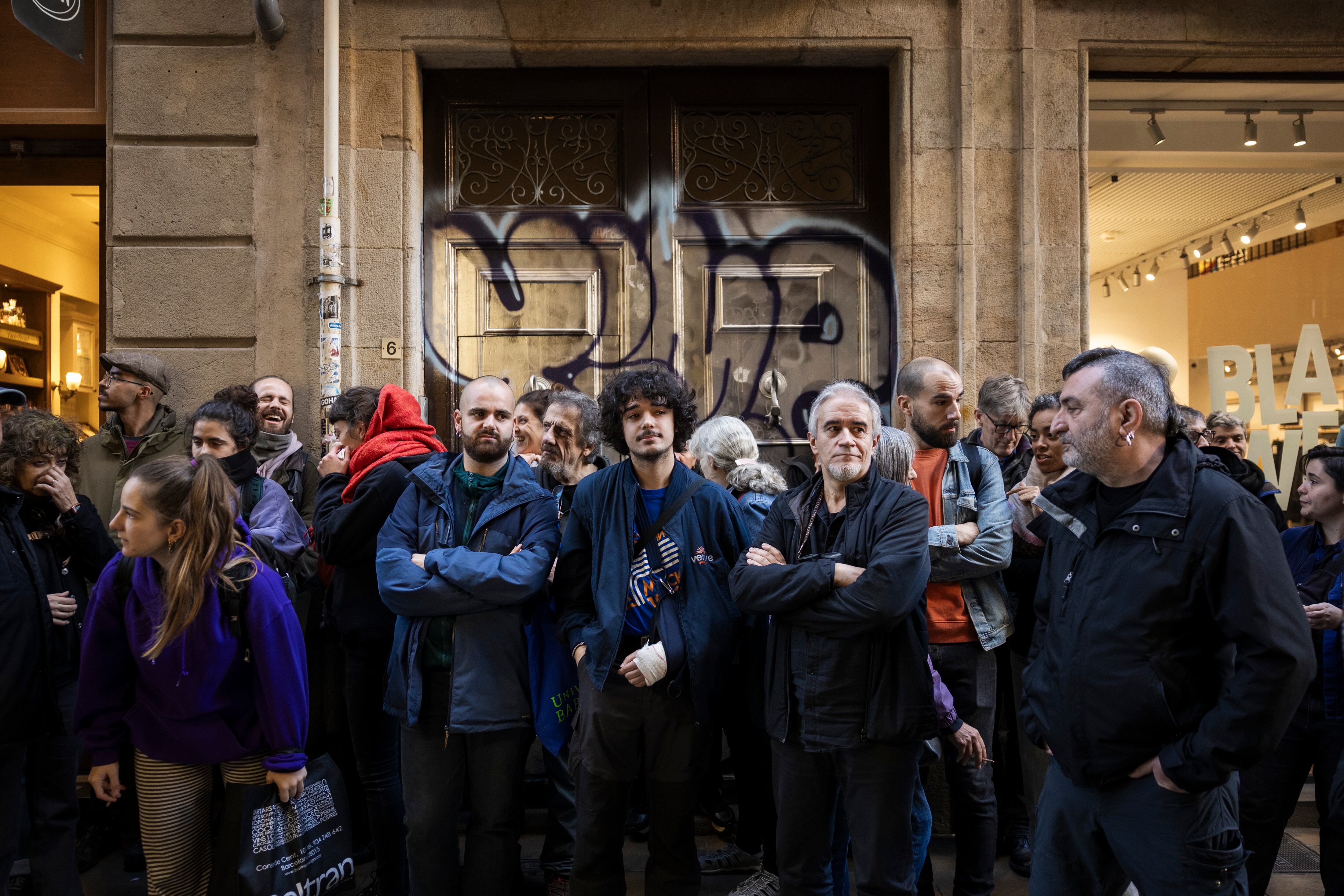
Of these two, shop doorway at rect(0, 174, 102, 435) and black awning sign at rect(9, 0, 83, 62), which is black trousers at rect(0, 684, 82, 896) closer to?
shop doorway at rect(0, 174, 102, 435)

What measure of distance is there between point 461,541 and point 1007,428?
2813mm

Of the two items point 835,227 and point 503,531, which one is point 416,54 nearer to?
point 835,227

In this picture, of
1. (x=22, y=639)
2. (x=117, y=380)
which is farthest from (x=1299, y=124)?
(x=22, y=639)

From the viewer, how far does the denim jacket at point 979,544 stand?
11.9 feet

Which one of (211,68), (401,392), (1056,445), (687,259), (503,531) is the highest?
(211,68)

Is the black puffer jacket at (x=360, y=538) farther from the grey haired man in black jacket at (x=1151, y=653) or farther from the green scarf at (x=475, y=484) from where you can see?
the grey haired man in black jacket at (x=1151, y=653)

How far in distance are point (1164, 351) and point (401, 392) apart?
17.9 ft

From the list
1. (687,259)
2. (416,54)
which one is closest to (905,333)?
(687,259)

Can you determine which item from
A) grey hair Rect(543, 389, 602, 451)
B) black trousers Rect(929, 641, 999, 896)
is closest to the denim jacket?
black trousers Rect(929, 641, 999, 896)

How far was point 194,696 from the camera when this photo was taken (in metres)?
3.08

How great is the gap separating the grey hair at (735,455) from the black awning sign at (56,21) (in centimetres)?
408

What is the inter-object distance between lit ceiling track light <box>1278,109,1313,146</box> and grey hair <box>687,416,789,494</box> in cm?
499

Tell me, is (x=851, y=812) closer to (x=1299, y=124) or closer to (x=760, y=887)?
(x=760, y=887)

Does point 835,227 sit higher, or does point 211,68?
point 211,68
